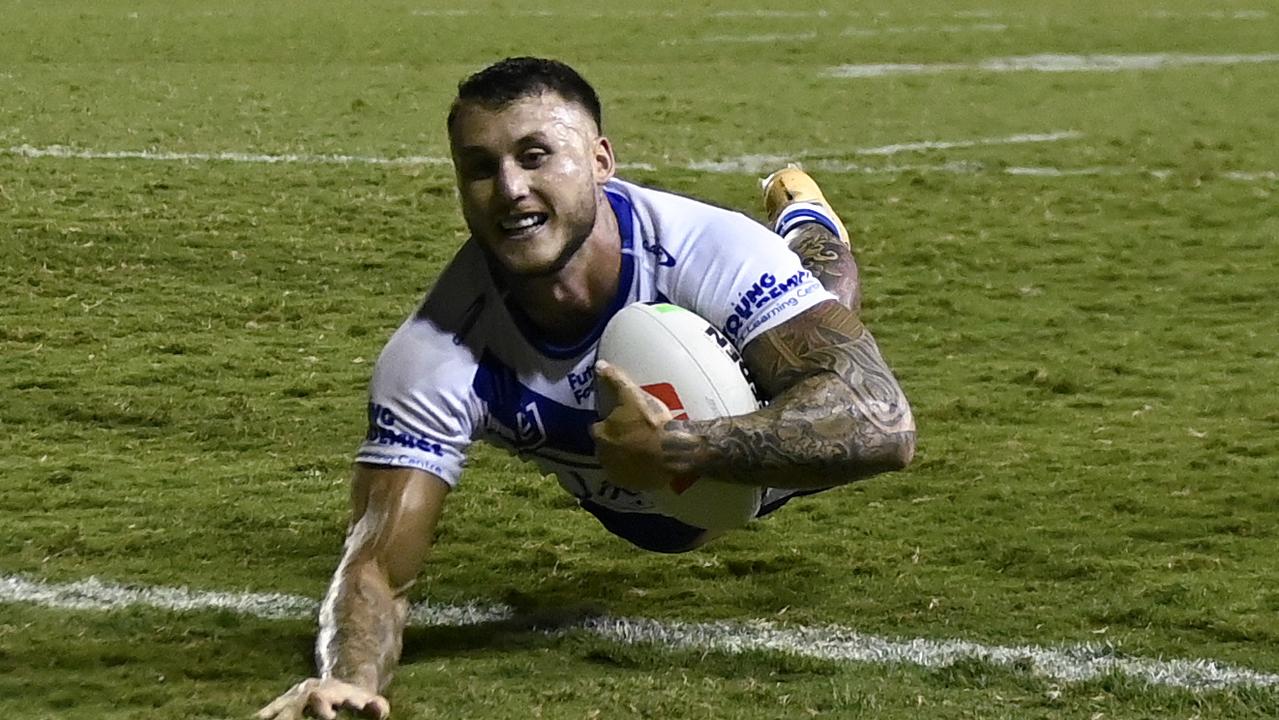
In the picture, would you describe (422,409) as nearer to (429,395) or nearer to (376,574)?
(429,395)

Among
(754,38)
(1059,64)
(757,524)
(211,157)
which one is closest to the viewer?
(757,524)

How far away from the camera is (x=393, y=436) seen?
2178mm

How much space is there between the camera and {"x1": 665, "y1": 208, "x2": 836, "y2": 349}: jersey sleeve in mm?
2150

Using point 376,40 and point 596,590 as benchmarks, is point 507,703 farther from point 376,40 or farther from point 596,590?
point 376,40

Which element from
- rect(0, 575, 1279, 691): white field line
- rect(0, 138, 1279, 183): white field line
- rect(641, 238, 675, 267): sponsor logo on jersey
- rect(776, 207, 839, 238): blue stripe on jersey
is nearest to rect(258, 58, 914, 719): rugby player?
rect(641, 238, 675, 267): sponsor logo on jersey

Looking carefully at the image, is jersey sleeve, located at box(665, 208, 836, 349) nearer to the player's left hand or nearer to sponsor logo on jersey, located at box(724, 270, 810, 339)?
sponsor logo on jersey, located at box(724, 270, 810, 339)

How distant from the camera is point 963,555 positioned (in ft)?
8.35

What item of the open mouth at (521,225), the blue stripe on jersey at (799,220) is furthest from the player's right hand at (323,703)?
the blue stripe on jersey at (799,220)

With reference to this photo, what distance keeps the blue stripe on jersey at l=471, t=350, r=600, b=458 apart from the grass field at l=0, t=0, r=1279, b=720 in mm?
253

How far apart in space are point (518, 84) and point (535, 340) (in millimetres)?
307

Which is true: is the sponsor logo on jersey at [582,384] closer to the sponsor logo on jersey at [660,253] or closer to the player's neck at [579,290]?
the player's neck at [579,290]

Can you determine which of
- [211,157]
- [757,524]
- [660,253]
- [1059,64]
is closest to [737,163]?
[211,157]

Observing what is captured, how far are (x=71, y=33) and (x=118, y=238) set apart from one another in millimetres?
4494

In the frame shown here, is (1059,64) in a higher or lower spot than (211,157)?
lower
